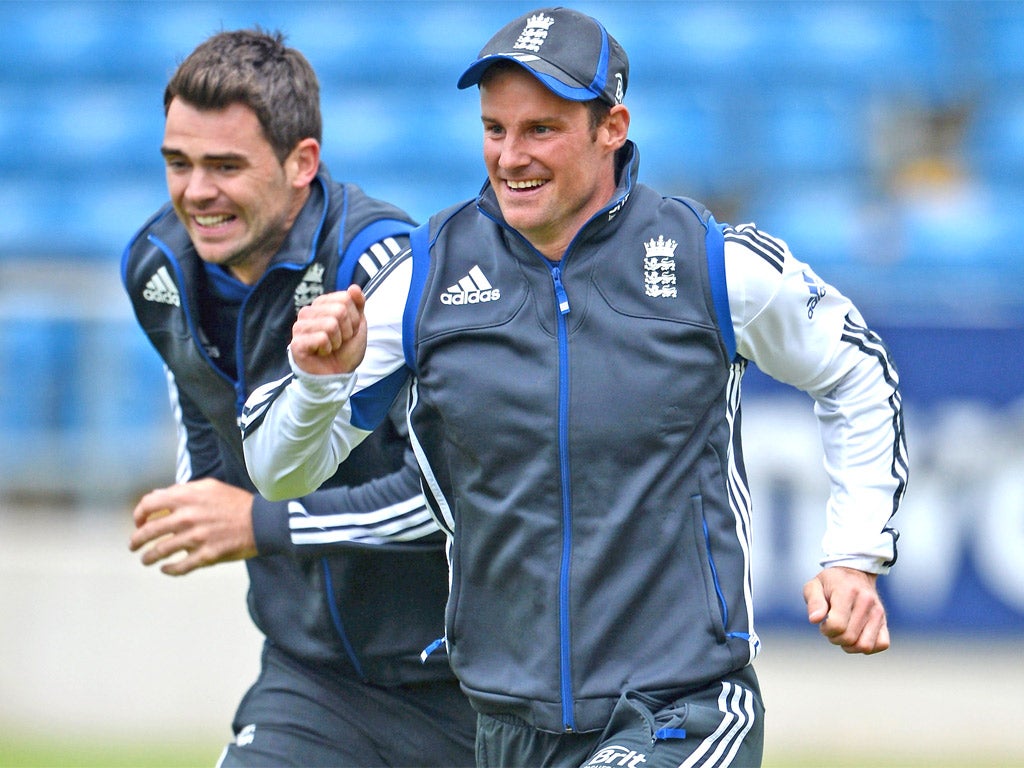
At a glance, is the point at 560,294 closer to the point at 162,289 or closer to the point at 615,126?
the point at 615,126

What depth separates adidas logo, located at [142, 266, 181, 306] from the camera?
408cm

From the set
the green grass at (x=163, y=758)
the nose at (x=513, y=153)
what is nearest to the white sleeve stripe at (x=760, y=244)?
the nose at (x=513, y=153)

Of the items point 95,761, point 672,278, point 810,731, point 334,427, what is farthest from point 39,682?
point 672,278

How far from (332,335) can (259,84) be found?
45.5 inches

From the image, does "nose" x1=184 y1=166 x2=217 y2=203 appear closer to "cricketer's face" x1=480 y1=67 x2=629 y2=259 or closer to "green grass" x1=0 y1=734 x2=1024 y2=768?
"cricketer's face" x1=480 y1=67 x2=629 y2=259

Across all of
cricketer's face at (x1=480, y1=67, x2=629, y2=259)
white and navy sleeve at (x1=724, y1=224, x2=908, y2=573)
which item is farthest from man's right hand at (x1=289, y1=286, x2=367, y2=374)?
white and navy sleeve at (x1=724, y1=224, x2=908, y2=573)

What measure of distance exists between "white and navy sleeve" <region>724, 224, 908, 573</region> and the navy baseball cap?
0.41 metres

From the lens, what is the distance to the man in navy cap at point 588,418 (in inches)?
129

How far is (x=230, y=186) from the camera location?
158 inches

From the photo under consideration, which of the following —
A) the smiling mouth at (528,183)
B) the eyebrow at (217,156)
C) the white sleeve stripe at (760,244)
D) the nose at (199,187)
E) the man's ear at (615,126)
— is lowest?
the white sleeve stripe at (760,244)

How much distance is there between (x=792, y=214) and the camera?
10.3 m

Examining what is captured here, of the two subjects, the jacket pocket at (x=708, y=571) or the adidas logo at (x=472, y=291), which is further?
the adidas logo at (x=472, y=291)

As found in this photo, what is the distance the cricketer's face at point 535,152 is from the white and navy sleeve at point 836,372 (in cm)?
34

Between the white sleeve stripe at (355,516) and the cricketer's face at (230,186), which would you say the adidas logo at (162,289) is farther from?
the white sleeve stripe at (355,516)
